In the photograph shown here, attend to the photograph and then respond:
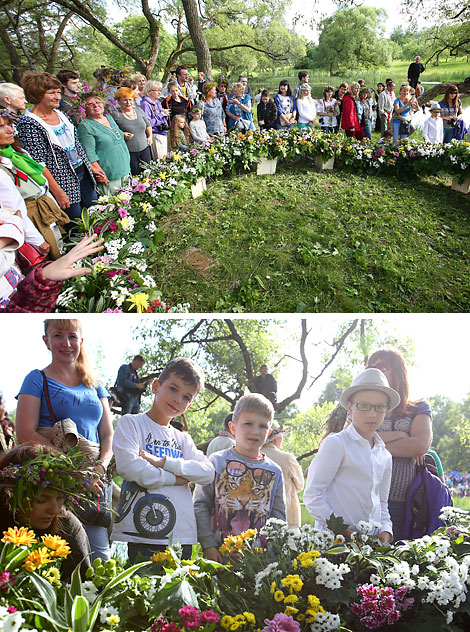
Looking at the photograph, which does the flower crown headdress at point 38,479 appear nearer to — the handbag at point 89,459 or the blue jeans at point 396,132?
the handbag at point 89,459

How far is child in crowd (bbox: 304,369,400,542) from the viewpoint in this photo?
2227 mm

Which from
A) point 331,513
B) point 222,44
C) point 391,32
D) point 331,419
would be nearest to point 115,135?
point 331,419

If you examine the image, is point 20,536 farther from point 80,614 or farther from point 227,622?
point 227,622

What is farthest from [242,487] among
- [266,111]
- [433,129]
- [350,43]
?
[350,43]

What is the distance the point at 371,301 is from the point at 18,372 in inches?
136

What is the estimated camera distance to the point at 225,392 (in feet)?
7.43

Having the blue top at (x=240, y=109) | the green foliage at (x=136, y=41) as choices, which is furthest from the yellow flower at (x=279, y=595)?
the green foliage at (x=136, y=41)

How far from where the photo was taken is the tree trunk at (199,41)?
9961mm

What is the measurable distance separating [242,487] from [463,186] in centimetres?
681

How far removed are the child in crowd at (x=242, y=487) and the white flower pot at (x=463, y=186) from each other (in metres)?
6.50

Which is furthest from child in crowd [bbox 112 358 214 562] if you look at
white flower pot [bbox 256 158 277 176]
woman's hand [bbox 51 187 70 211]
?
white flower pot [bbox 256 158 277 176]

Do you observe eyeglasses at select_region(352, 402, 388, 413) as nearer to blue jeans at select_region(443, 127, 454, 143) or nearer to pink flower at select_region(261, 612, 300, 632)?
pink flower at select_region(261, 612, 300, 632)

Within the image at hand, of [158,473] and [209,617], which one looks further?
[158,473]

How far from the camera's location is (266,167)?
7.45 meters
